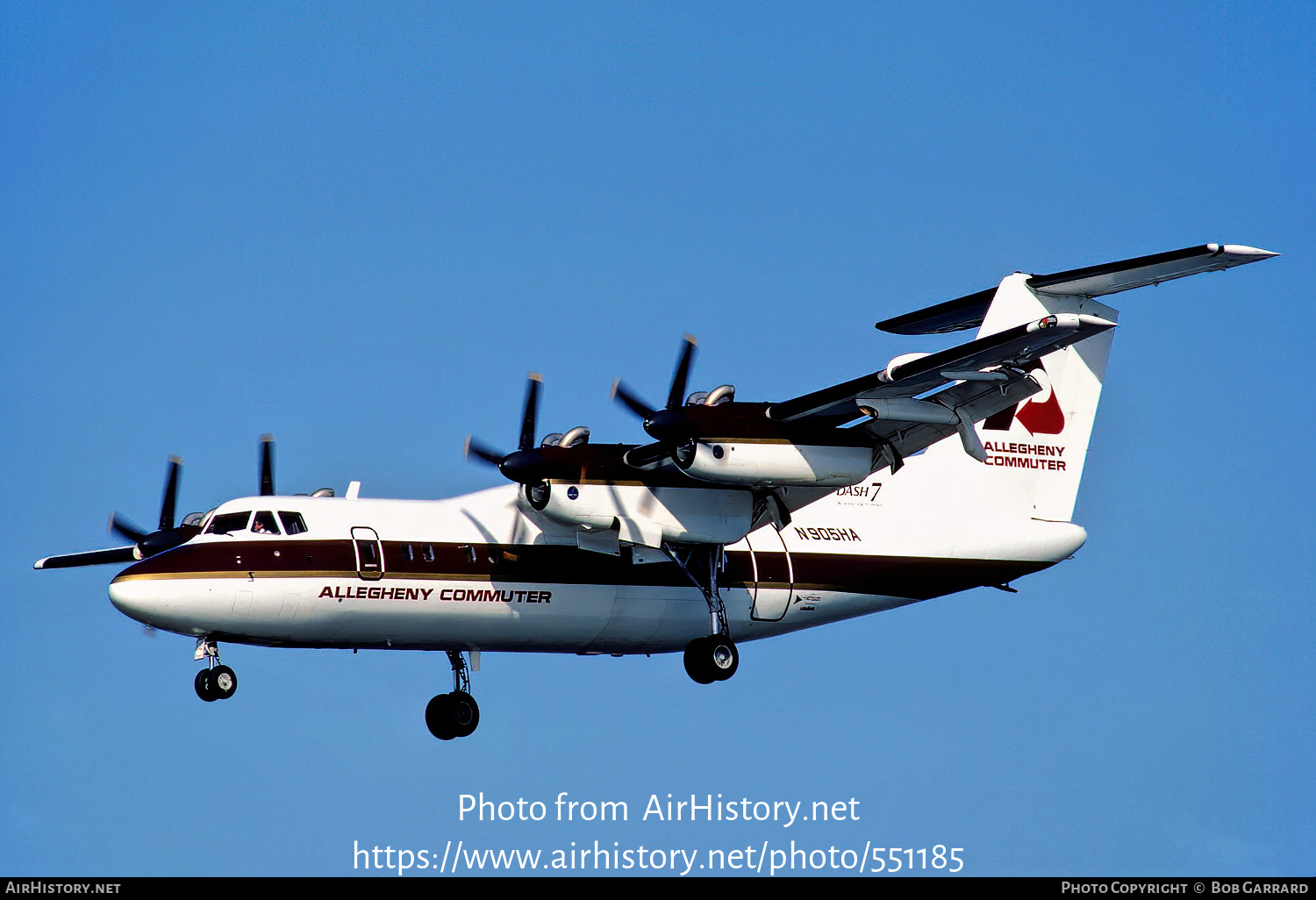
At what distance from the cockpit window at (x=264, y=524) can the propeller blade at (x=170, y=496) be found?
337 cm

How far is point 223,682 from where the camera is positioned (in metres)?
21.9

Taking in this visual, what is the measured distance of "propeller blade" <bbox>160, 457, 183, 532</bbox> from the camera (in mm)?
25125

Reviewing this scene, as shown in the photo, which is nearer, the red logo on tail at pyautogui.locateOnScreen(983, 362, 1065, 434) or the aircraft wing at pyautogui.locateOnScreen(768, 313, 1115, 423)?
the aircraft wing at pyautogui.locateOnScreen(768, 313, 1115, 423)

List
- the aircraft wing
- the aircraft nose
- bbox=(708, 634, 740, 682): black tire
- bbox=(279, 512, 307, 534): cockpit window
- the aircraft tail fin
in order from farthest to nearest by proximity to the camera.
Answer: the aircraft tail fin
bbox=(708, 634, 740, 682): black tire
bbox=(279, 512, 307, 534): cockpit window
the aircraft nose
the aircraft wing

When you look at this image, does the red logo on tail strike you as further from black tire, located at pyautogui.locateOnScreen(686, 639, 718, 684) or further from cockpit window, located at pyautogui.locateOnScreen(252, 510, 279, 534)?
cockpit window, located at pyautogui.locateOnScreen(252, 510, 279, 534)

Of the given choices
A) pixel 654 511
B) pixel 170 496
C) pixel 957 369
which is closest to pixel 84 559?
pixel 170 496

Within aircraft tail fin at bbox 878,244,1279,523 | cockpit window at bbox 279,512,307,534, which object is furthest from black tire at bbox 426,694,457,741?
aircraft tail fin at bbox 878,244,1279,523

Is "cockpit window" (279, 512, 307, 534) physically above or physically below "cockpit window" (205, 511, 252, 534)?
above

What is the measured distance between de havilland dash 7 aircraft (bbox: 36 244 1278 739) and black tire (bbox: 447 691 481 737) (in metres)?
0.03

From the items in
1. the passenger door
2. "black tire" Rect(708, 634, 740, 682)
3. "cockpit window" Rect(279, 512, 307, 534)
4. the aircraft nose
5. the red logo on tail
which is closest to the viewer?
the aircraft nose

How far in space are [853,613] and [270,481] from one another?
884 centimetres

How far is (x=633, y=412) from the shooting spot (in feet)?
78.2

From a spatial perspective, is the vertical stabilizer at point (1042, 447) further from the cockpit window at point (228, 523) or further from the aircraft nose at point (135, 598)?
the aircraft nose at point (135, 598)
